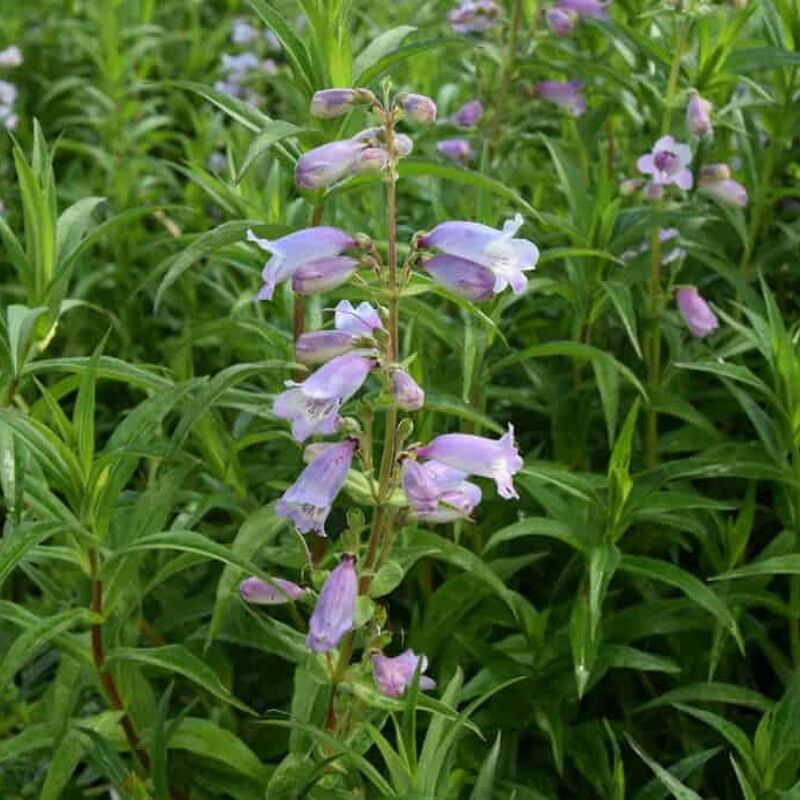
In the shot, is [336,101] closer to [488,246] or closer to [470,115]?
[488,246]

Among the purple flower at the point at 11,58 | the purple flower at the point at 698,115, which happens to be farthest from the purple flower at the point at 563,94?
the purple flower at the point at 11,58

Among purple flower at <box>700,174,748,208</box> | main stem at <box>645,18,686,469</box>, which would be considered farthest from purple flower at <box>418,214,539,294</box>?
purple flower at <box>700,174,748,208</box>

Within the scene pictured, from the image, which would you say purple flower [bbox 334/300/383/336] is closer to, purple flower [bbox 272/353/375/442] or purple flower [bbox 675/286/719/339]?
purple flower [bbox 272/353/375/442]

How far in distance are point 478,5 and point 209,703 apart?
6.09 ft

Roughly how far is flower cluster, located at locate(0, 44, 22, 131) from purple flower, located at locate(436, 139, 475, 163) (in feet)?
6.07

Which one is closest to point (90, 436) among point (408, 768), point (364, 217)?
point (408, 768)

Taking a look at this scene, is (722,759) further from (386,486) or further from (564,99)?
(564,99)

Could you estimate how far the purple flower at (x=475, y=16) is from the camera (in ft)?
11.3

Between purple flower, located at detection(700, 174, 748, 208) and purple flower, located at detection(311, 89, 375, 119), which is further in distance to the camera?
purple flower, located at detection(700, 174, 748, 208)

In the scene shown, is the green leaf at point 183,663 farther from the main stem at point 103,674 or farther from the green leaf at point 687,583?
the green leaf at point 687,583

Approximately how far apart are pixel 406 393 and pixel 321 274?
0.72ft

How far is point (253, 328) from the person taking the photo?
2545 millimetres

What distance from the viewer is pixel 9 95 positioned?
4.79m

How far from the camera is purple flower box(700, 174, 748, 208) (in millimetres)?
3047
